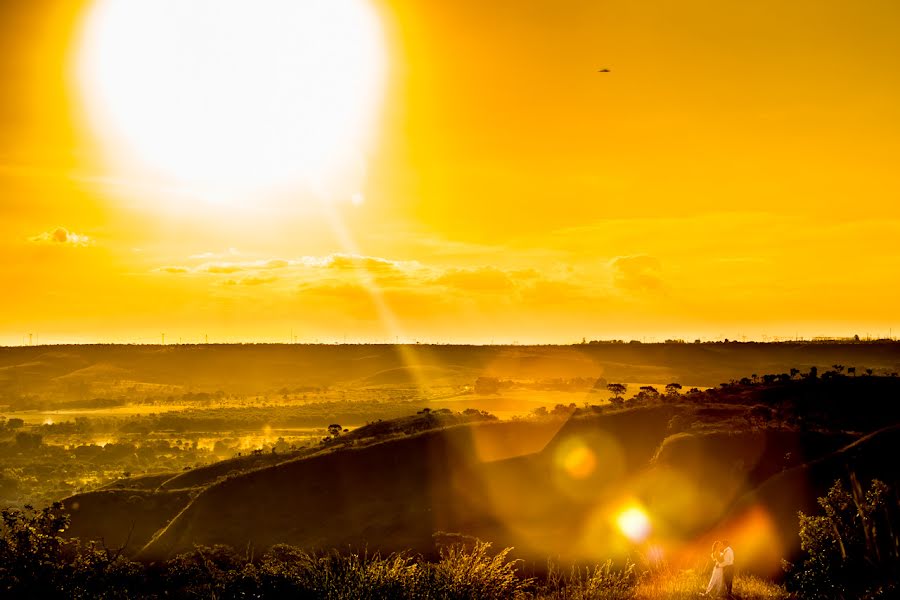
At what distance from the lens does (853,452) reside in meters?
27.4

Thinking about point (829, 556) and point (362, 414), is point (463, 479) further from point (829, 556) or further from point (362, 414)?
point (362, 414)

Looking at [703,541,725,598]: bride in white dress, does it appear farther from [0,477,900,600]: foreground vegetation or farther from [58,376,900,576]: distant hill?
[58,376,900,576]: distant hill

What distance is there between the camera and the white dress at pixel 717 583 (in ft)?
58.2

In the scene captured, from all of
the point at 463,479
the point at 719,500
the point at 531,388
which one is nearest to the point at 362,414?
the point at 531,388

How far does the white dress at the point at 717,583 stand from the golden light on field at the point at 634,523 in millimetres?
13015

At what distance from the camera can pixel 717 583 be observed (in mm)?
17984

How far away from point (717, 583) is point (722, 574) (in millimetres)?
270

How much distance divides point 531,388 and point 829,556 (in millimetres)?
179244

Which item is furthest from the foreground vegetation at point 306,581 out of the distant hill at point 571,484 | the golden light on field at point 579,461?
the golden light on field at point 579,461

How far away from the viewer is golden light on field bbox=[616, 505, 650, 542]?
31438mm

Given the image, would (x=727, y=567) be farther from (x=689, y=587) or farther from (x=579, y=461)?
(x=579, y=461)

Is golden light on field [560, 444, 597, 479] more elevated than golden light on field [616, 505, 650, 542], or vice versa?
golden light on field [560, 444, 597, 479]

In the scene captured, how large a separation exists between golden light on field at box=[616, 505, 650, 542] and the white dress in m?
13.0

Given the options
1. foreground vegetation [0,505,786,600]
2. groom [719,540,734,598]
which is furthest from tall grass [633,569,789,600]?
groom [719,540,734,598]
